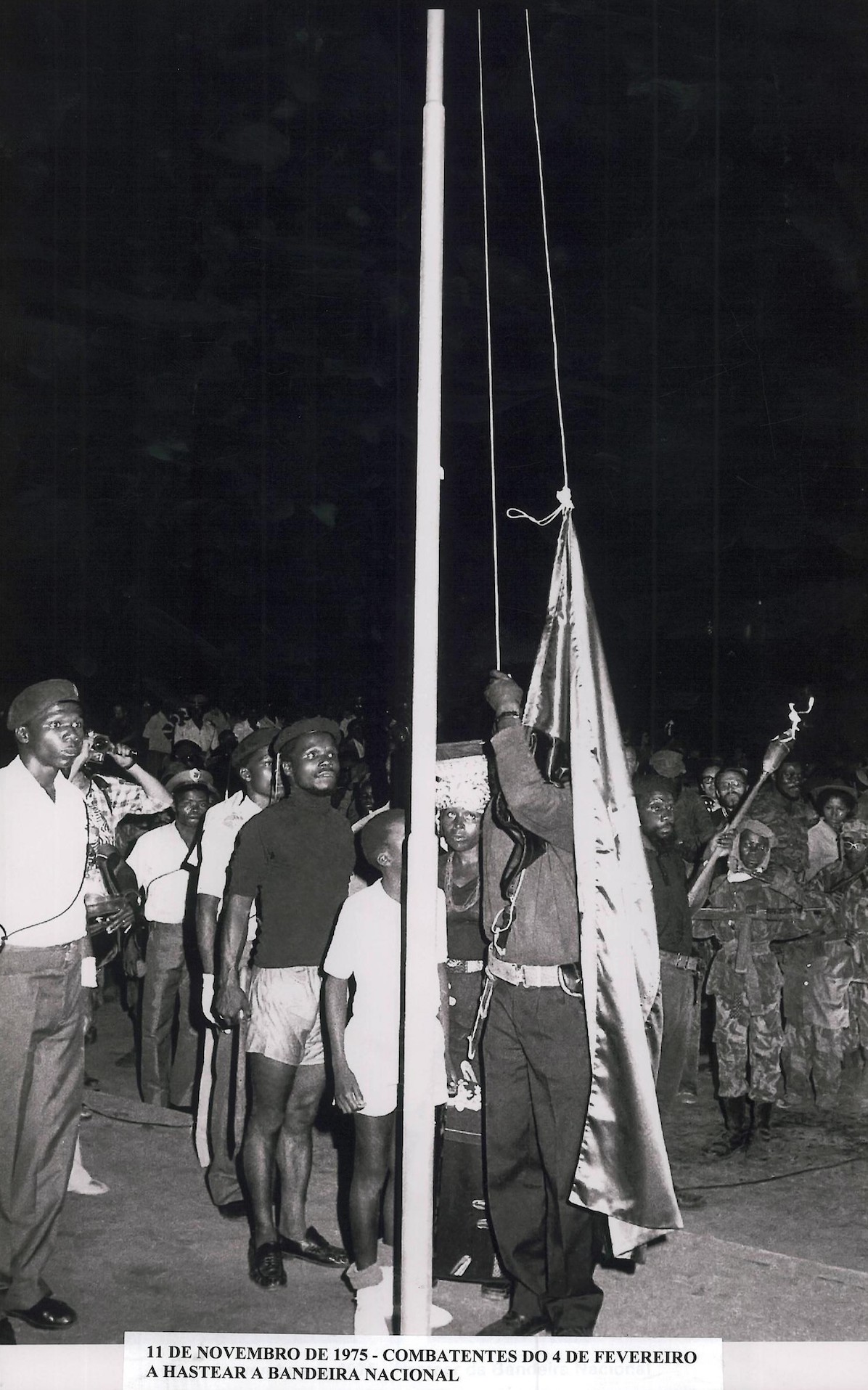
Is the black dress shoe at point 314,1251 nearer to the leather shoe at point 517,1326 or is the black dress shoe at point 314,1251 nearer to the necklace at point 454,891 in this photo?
the leather shoe at point 517,1326

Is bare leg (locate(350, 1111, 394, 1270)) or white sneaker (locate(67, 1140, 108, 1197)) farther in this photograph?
white sneaker (locate(67, 1140, 108, 1197))

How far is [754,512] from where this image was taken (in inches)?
661

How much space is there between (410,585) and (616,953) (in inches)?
59.6

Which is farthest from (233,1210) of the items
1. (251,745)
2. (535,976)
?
(251,745)

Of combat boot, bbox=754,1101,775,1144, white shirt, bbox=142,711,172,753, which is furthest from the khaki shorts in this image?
white shirt, bbox=142,711,172,753

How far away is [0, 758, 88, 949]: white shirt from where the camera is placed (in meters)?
3.99

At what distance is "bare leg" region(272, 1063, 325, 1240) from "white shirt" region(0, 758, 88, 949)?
1.03 meters

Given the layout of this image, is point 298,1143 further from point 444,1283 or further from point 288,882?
point 288,882

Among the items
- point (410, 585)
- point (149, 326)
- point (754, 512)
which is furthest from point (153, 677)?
point (410, 585)

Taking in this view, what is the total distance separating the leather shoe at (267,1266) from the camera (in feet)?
13.8

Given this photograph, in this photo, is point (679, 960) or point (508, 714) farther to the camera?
point (679, 960)

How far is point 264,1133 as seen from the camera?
436cm

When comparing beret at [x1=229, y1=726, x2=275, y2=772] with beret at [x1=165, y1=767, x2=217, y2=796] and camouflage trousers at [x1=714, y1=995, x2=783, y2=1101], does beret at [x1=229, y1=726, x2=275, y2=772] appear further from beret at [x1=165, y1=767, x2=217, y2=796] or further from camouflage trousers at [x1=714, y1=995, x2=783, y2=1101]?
camouflage trousers at [x1=714, y1=995, x2=783, y2=1101]

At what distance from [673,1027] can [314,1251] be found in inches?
111
